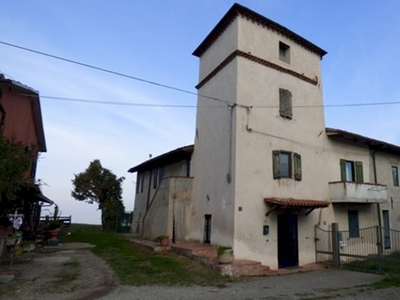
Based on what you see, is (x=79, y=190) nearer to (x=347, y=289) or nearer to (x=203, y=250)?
(x=203, y=250)

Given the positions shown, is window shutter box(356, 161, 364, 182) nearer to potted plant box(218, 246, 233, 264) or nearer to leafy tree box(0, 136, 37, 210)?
potted plant box(218, 246, 233, 264)

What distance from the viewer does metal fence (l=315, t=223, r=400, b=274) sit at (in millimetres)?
11648

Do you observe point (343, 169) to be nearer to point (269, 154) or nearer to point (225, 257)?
point (269, 154)

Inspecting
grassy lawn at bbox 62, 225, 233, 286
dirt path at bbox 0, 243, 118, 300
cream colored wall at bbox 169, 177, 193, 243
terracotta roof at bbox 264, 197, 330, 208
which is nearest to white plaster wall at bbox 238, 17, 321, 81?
terracotta roof at bbox 264, 197, 330, 208

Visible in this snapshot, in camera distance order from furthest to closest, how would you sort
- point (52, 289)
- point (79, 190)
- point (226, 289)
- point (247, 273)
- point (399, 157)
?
point (79, 190), point (399, 157), point (247, 273), point (226, 289), point (52, 289)

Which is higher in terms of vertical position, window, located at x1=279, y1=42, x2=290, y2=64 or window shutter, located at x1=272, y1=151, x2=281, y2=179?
window, located at x1=279, y1=42, x2=290, y2=64

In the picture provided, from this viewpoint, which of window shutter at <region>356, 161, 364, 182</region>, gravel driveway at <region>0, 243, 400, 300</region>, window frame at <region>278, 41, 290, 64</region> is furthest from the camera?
window shutter at <region>356, 161, 364, 182</region>

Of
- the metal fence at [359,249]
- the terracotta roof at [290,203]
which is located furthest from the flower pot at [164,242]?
the metal fence at [359,249]

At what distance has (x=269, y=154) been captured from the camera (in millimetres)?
13227

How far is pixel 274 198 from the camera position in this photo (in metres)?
12.5

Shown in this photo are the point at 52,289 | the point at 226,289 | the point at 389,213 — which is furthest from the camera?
the point at 389,213

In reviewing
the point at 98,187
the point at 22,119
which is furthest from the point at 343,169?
the point at 98,187

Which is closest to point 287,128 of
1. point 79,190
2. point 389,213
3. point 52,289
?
point 389,213

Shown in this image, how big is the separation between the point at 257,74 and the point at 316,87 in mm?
4111
